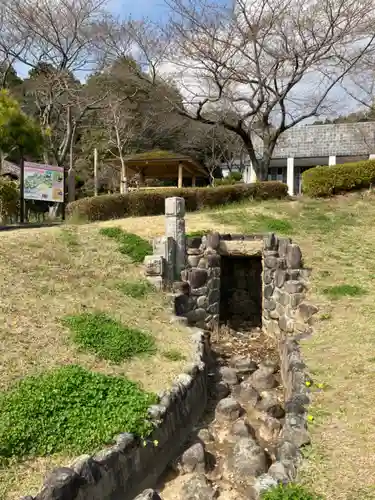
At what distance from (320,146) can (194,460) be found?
29424mm

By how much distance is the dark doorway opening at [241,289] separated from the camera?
12.6m

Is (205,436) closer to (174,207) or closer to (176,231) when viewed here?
(176,231)

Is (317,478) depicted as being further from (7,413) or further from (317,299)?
(317,299)

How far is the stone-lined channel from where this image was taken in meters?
5.38

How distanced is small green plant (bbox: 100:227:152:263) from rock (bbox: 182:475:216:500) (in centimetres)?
650

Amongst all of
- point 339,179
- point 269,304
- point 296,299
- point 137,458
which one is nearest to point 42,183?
point 269,304

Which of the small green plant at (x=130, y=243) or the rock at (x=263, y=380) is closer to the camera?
the rock at (x=263, y=380)

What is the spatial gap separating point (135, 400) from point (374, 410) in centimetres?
282

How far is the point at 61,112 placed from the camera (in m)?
28.1

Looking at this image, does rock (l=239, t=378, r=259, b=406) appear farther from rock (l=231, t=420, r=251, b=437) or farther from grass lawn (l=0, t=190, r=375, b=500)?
grass lawn (l=0, t=190, r=375, b=500)

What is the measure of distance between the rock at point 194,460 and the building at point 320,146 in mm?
27385

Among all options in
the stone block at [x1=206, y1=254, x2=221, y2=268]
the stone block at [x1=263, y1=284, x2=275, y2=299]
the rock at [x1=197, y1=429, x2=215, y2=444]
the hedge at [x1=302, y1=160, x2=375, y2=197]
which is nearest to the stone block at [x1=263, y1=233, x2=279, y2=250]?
the stone block at [x1=263, y1=284, x2=275, y2=299]

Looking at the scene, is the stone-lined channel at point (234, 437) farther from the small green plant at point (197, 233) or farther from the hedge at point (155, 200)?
the hedge at point (155, 200)

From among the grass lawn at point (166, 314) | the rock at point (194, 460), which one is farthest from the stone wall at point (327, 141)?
the rock at point (194, 460)
